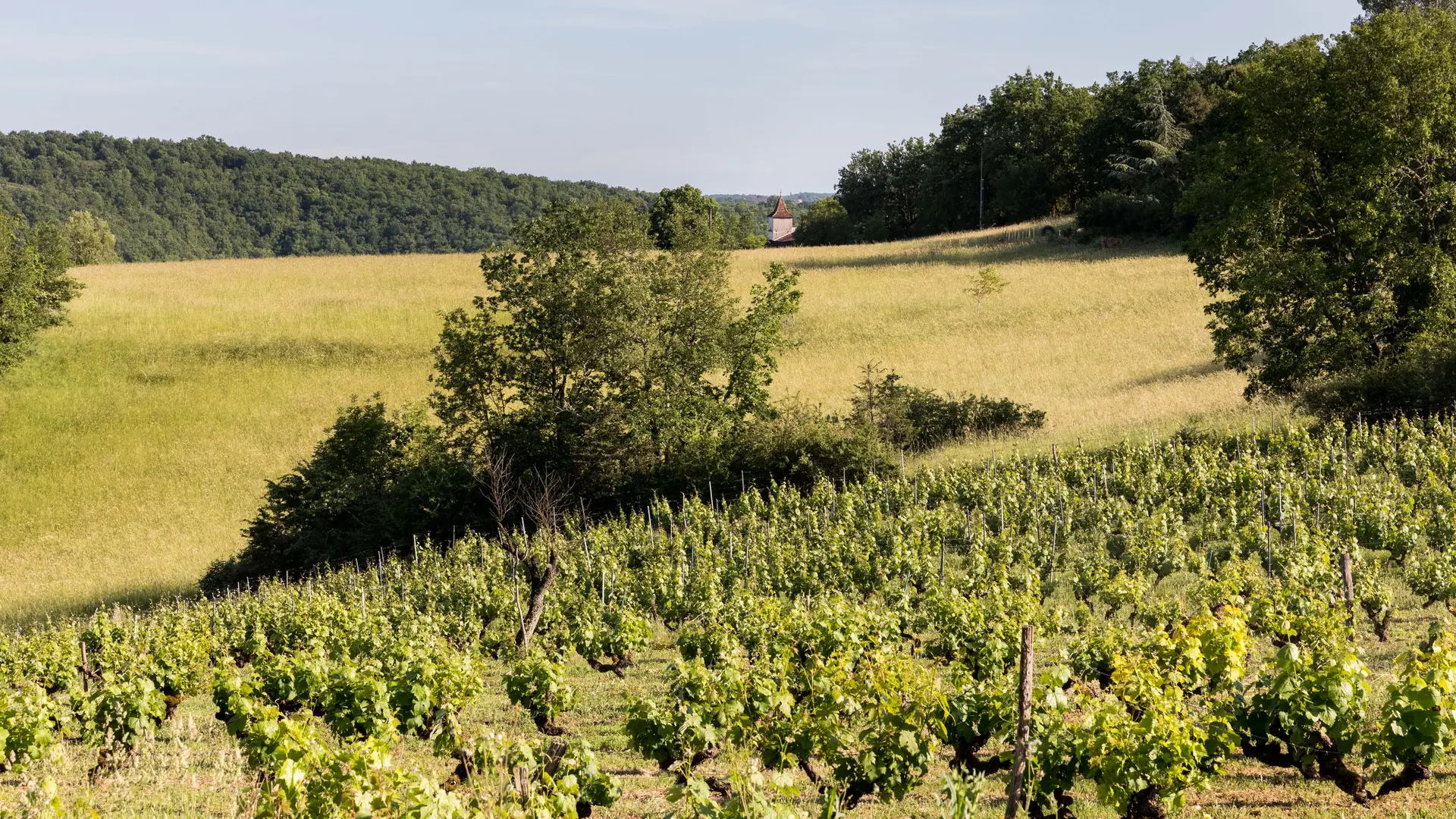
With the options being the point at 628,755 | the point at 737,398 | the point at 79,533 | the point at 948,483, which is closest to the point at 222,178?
the point at 79,533

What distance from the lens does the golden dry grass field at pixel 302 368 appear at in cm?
3319

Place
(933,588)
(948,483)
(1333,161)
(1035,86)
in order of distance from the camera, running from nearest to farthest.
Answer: (933,588) → (948,483) → (1333,161) → (1035,86)

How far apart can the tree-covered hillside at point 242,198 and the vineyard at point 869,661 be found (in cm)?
9468

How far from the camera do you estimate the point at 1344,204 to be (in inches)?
1029

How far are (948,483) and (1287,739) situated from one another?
14.4 meters

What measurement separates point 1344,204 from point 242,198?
112 meters

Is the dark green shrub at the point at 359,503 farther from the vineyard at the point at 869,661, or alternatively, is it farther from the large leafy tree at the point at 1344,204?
the large leafy tree at the point at 1344,204

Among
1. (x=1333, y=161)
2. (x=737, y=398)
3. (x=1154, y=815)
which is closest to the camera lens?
(x=1154, y=815)

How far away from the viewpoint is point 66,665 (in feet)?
54.1

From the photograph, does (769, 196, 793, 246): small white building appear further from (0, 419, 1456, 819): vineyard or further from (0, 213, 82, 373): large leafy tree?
(0, 419, 1456, 819): vineyard

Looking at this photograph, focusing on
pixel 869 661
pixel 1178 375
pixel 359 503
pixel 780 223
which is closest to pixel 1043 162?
pixel 1178 375

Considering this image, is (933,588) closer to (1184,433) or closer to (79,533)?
(1184,433)

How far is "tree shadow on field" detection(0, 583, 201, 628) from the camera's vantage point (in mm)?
28344

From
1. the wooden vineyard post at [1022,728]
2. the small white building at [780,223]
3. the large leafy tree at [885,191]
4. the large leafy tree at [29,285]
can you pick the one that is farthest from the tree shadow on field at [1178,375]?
the small white building at [780,223]
